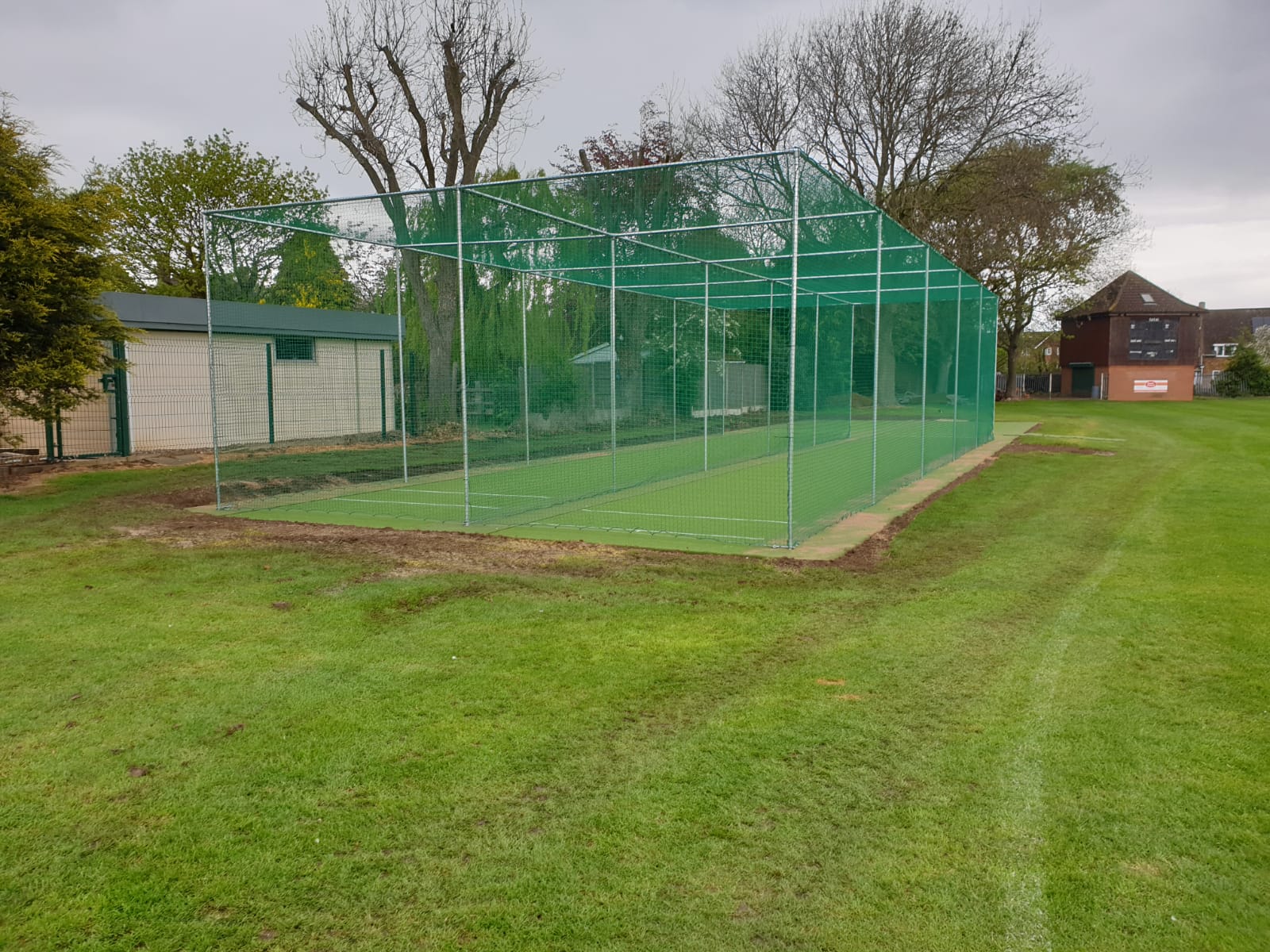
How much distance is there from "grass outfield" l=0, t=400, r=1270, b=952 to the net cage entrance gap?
86.8 inches

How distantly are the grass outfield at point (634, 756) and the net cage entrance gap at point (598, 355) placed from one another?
2.20m

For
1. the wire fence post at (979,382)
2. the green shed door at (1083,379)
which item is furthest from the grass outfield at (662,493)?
the green shed door at (1083,379)

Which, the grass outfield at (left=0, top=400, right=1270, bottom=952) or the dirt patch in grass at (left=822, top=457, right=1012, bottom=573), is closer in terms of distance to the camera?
the grass outfield at (left=0, top=400, right=1270, bottom=952)

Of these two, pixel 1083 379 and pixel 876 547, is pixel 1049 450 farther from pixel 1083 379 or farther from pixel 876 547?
pixel 1083 379

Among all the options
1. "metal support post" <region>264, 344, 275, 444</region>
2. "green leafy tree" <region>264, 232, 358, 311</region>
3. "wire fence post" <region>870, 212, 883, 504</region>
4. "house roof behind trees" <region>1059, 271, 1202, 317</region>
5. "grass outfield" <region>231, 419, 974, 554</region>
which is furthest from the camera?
"house roof behind trees" <region>1059, 271, 1202, 317</region>

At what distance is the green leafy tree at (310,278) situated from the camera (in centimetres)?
1164

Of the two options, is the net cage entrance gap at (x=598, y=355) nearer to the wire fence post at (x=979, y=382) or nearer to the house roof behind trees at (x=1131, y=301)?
the wire fence post at (x=979, y=382)

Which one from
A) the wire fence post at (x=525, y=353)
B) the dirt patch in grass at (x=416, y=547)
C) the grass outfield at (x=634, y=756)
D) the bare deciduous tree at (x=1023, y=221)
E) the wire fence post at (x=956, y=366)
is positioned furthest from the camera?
the bare deciduous tree at (x=1023, y=221)

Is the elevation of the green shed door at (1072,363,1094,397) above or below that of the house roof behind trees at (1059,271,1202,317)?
below

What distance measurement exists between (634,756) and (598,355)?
1113 cm

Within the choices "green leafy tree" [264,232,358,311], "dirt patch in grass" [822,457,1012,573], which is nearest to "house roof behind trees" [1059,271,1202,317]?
"green leafy tree" [264,232,358,311]

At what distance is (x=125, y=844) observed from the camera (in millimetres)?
2518

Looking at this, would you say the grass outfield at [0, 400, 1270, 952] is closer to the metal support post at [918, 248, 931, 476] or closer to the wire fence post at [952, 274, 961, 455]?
the metal support post at [918, 248, 931, 476]

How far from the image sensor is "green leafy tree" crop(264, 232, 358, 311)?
11.6 meters
